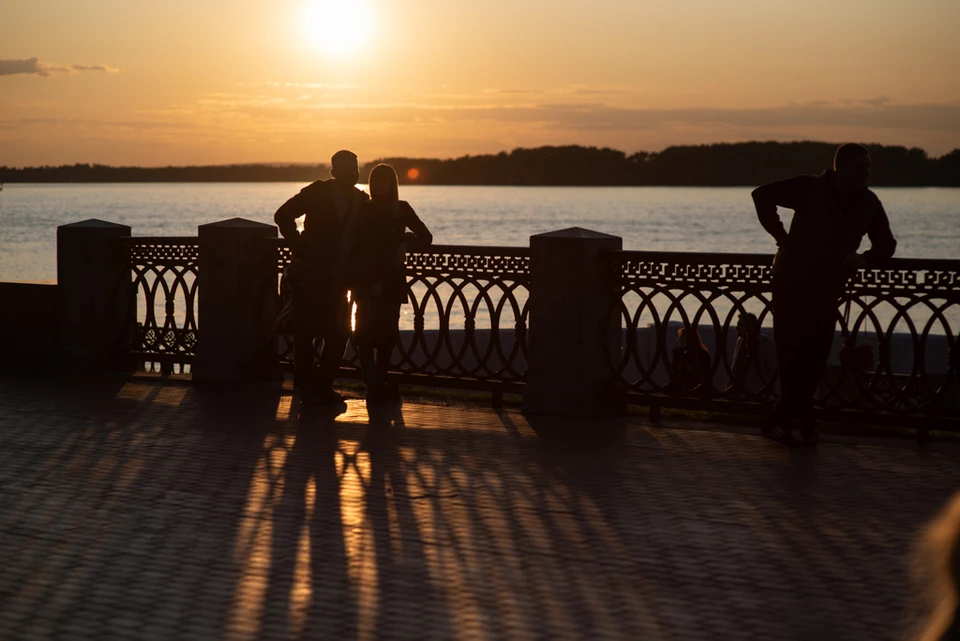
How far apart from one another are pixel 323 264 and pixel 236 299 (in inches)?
64.5

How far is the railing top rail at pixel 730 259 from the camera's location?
27.2 feet

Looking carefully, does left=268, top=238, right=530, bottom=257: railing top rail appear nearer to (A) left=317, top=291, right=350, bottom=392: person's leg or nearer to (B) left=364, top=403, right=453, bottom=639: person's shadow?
(A) left=317, top=291, right=350, bottom=392: person's leg

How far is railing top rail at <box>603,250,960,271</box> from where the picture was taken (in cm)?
829

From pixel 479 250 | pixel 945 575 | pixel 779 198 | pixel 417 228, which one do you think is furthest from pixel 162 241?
pixel 945 575

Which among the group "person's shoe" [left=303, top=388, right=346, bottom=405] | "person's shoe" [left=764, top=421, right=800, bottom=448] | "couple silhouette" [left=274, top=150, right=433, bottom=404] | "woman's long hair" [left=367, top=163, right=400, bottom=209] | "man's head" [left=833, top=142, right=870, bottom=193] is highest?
"man's head" [left=833, top=142, right=870, bottom=193]

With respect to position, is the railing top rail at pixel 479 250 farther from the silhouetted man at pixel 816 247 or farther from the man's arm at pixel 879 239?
the man's arm at pixel 879 239

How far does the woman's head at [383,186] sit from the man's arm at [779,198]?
2884 mm

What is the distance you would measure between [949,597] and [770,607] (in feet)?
11.0

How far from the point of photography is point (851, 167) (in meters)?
7.83

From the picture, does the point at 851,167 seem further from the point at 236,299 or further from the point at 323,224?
the point at 236,299

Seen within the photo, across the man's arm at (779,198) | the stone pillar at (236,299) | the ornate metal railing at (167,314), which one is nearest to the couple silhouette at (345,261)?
the stone pillar at (236,299)

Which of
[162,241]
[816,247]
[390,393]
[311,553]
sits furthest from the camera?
[162,241]

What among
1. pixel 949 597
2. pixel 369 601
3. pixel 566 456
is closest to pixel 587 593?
pixel 369 601

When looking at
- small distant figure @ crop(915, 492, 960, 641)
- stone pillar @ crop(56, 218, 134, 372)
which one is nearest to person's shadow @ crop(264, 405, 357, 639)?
small distant figure @ crop(915, 492, 960, 641)
